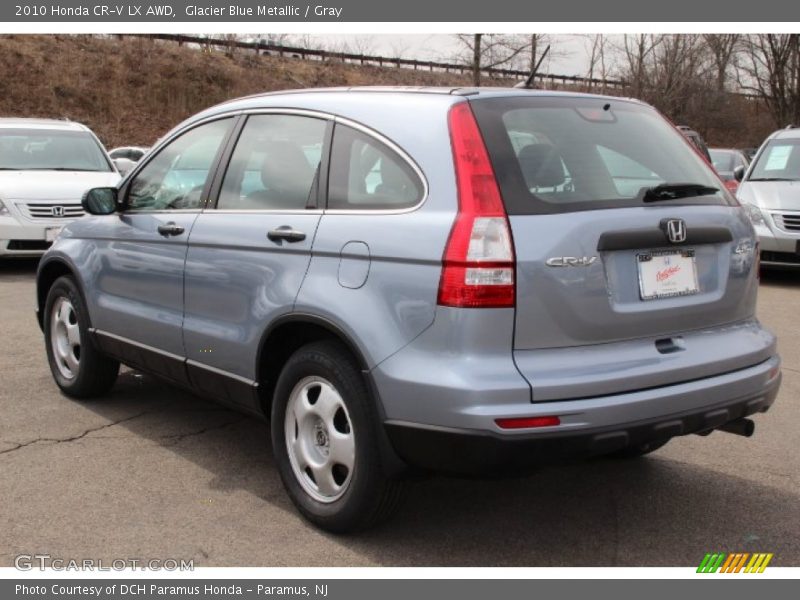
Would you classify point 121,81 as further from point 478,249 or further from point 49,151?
point 478,249

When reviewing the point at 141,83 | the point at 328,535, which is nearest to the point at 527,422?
the point at 328,535

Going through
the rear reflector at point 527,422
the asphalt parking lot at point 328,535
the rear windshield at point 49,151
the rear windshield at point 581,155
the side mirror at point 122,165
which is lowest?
the asphalt parking lot at point 328,535

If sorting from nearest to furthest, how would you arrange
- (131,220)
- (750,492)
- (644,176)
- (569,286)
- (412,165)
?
(569,286) → (412,165) → (644,176) → (750,492) → (131,220)

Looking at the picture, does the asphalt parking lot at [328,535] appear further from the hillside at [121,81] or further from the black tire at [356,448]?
the hillside at [121,81]

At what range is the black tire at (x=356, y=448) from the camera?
3494 millimetres

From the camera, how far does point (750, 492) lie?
14.2 feet

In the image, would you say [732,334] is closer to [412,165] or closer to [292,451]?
[412,165]

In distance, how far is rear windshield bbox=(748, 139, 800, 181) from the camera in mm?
11938

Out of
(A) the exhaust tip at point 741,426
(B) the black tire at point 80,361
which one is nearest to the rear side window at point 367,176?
(A) the exhaust tip at point 741,426

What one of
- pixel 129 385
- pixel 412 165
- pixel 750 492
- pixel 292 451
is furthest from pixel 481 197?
pixel 129 385

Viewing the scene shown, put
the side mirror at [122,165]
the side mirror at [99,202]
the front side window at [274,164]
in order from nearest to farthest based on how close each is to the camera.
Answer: the front side window at [274,164], the side mirror at [99,202], the side mirror at [122,165]

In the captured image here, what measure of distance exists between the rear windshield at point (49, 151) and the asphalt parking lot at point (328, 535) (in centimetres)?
731

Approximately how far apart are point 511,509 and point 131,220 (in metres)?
2.57

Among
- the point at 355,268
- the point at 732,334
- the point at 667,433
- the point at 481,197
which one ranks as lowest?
the point at 667,433
